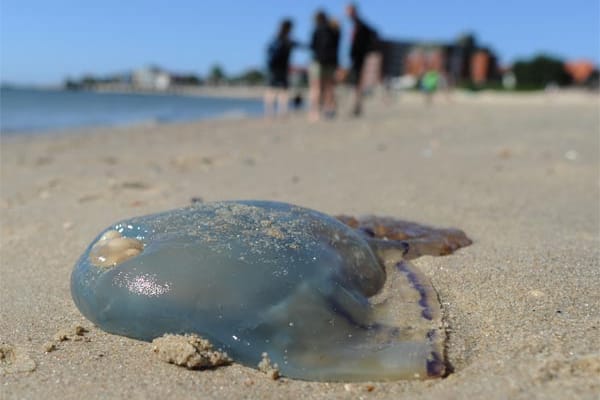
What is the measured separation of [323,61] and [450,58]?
78.5 metres

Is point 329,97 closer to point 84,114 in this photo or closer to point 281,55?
point 281,55

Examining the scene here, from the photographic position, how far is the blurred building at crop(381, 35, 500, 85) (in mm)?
79125

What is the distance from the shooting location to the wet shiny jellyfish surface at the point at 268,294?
1421 millimetres

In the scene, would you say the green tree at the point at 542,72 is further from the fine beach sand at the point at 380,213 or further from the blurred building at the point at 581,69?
the fine beach sand at the point at 380,213

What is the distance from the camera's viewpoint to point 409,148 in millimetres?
5480

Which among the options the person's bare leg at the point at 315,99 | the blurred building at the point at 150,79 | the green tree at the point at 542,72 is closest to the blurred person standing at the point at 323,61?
the person's bare leg at the point at 315,99

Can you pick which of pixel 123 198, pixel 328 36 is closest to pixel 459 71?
pixel 328 36

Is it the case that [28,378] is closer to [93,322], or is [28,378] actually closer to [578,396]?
[93,322]

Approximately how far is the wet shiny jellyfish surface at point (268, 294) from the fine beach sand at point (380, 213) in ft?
0.19

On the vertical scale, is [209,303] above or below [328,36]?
below

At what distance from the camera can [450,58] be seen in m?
81.8

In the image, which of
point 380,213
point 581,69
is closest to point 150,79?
point 581,69

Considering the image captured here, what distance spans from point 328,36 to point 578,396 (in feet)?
25.0

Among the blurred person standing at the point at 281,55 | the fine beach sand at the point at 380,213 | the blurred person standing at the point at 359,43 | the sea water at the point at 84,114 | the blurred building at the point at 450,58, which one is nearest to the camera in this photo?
the fine beach sand at the point at 380,213
